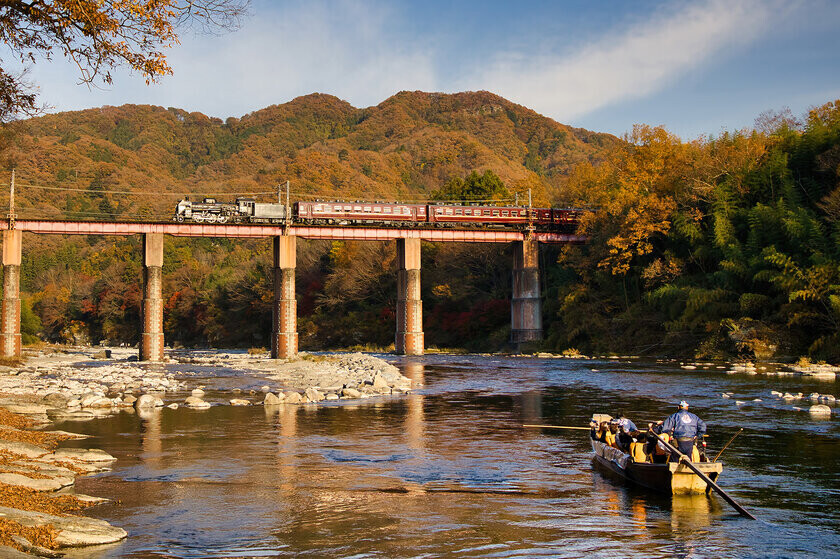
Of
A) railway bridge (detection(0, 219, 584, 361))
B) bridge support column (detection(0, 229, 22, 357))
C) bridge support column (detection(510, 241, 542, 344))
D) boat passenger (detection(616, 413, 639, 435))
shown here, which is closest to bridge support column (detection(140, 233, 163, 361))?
railway bridge (detection(0, 219, 584, 361))

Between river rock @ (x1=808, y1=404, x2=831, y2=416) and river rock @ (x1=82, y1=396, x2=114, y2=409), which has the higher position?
river rock @ (x1=82, y1=396, x2=114, y2=409)

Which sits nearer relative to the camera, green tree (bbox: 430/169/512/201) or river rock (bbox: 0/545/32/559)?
river rock (bbox: 0/545/32/559)

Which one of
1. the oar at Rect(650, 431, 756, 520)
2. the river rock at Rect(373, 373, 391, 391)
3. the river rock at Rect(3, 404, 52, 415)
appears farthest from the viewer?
the river rock at Rect(373, 373, 391, 391)

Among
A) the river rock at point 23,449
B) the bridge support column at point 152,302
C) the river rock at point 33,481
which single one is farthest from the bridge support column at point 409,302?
the river rock at point 33,481

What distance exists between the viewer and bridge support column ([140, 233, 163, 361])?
6944cm

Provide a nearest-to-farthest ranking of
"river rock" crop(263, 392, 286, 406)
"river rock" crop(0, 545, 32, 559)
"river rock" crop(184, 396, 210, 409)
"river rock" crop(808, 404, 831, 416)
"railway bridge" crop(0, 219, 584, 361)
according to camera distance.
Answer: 1. "river rock" crop(0, 545, 32, 559)
2. "river rock" crop(808, 404, 831, 416)
3. "river rock" crop(184, 396, 210, 409)
4. "river rock" crop(263, 392, 286, 406)
5. "railway bridge" crop(0, 219, 584, 361)

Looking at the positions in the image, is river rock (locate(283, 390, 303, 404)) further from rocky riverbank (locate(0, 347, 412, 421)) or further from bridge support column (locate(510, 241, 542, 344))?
bridge support column (locate(510, 241, 542, 344))

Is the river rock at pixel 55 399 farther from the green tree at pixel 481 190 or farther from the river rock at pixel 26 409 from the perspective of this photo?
the green tree at pixel 481 190

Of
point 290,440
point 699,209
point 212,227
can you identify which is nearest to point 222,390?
point 290,440

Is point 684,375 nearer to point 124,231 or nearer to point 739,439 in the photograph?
point 739,439

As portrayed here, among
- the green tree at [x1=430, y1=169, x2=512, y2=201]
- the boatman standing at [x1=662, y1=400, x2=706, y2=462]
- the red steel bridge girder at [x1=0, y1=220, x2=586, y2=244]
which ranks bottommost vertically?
the boatman standing at [x1=662, y1=400, x2=706, y2=462]

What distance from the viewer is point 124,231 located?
72375mm

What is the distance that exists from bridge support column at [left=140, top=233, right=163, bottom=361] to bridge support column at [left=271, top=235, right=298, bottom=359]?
9864mm

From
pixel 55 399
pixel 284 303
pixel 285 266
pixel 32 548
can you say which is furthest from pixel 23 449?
pixel 285 266
